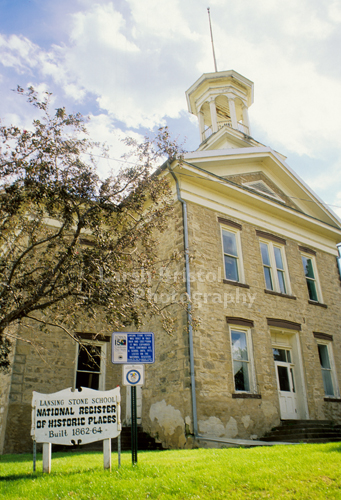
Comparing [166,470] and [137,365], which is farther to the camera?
[137,365]

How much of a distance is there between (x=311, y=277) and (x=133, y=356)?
12348 mm

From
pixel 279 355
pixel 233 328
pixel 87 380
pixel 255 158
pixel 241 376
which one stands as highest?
pixel 255 158

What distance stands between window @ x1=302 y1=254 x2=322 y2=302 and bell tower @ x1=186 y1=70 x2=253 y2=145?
22.4 ft

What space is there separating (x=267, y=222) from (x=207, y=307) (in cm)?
538

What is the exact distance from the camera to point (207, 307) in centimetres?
1252

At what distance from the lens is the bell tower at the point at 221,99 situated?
67.2 feet

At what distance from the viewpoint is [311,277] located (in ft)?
56.9

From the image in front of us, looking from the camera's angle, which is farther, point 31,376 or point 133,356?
point 31,376

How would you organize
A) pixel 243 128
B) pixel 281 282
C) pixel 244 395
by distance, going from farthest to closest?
1. pixel 243 128
2. pixel 281 282
3. pixel 244 395

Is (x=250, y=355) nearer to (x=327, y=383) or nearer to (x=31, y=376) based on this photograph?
(x=327, y=383)

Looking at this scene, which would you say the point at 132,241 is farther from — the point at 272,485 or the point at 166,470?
the point at 272,485

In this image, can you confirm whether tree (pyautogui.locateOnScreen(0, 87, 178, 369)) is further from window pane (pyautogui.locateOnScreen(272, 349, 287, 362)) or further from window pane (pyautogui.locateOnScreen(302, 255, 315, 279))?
window pane (pyautogui.locateOnScreen(302, 255, 315, 279))

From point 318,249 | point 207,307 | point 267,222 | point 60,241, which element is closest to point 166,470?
point 60,241

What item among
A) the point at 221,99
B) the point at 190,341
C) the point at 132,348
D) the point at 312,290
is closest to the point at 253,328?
the point at 190,341
